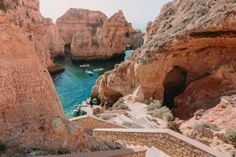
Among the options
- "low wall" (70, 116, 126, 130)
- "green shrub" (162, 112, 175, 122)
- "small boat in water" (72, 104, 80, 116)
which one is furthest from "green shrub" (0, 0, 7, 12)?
"small boat in water" (72, 104, 80, 116)

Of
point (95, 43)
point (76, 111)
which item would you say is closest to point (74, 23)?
point (95, 43)

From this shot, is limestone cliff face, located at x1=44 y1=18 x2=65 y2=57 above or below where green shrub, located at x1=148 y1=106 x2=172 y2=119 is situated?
above

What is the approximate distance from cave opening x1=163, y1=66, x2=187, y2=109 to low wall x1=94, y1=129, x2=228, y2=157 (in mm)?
12124

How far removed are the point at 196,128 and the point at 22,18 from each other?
1009cm

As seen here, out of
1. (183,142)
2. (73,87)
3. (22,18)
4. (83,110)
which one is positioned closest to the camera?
(22,18)

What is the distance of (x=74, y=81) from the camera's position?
5375cm

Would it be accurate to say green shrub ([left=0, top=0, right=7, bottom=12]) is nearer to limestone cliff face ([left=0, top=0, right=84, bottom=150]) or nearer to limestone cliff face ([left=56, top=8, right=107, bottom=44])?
limestone cliff face ([left=0, top=0, right=84, bottom=150])

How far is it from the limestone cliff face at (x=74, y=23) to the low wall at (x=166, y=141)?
75.9 metres

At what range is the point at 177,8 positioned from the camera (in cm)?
3002

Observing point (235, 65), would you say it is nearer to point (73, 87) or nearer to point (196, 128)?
point (196, 128)

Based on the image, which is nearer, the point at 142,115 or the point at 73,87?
the point at 142,115

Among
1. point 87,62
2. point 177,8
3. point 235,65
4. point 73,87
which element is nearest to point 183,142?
point 235,65

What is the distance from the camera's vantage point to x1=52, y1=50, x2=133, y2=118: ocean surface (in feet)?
138

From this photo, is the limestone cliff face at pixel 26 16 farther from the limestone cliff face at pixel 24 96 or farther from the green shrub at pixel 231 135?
the green shrub at pixel 231 135
